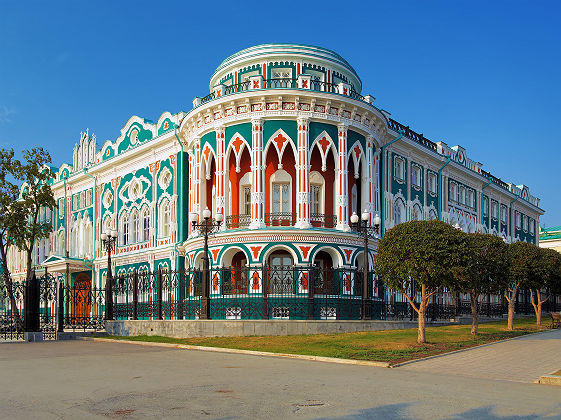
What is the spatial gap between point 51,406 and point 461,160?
123ft

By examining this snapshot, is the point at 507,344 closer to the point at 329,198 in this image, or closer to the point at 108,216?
the point at 329,198

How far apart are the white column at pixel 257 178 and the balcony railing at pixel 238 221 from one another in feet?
2.66

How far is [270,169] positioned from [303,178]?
2.05 m

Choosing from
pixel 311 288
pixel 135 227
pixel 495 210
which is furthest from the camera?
pixel 495 210

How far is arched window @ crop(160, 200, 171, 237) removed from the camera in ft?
112

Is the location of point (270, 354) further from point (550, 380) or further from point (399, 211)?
point (399, 211)

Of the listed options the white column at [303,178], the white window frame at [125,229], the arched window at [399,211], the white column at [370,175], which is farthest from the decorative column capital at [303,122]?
the white window frame at [125,229]

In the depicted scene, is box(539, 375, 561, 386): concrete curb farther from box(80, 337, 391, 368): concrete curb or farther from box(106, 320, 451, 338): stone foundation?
box(106, 320, 451, 338): stone foundation

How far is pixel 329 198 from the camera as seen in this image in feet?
94.0

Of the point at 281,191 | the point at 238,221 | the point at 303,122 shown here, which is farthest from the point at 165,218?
the point at 303,122

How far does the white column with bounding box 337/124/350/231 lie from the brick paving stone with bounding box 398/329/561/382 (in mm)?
10361

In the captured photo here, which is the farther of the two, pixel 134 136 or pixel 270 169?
pixel 134 136

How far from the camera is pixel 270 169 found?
28250 mm

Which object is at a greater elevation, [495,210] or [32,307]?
[495,210]
